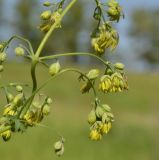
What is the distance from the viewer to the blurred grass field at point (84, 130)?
13438 millimetres

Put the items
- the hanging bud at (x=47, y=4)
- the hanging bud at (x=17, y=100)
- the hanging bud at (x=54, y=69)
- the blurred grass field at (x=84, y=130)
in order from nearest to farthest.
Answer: the hanging bud at (x=54, y=69) < the hanging bud at (x=17, y=100) < the hanging bud at (x=47, y=4) < the blurred grass field at (x=84, y=130)

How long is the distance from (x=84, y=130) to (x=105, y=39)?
14660 millimetres

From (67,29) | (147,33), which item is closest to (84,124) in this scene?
(67,29)

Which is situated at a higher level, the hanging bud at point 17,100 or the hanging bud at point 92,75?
the hanging bud at point 92,75

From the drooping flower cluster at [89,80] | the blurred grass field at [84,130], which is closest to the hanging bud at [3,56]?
the drooping flower cluster at [89,80]

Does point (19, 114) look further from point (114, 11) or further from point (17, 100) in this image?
point (114, 11)

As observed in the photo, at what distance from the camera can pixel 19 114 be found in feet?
7.07

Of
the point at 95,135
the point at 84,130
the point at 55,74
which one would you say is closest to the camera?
the point at 55,74

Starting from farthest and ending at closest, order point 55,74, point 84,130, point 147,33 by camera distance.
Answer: point 147,33, point 84,130, point 55,74

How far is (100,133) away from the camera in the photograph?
2.28 m

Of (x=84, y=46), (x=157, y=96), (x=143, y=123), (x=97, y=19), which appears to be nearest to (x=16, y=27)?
(x=84, y=46)

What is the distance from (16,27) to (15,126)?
53.7 m

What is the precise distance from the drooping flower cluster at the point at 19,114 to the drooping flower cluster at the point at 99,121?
0.15m

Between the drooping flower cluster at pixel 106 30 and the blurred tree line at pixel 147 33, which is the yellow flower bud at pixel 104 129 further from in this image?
the blurred tree line at pixel 147 33
